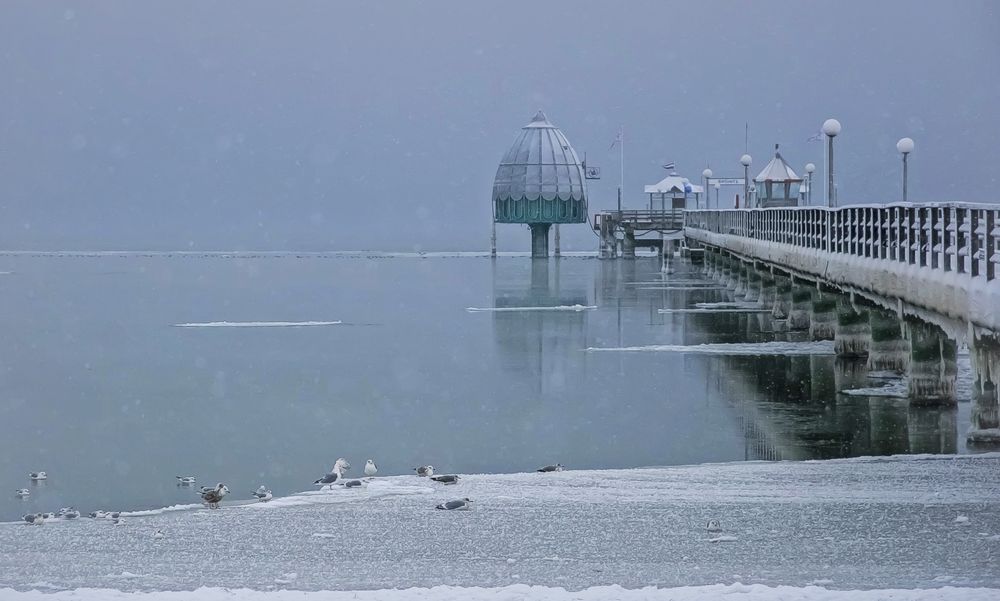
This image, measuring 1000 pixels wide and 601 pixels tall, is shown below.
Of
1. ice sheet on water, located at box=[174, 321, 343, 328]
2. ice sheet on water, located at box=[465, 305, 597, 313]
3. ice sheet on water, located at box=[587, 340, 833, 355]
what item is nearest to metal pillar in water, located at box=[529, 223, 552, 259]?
ice sheet on water, located at box=[465, 305, 597, 313]

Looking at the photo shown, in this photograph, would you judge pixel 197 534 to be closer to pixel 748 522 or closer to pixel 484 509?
pixel 484 509

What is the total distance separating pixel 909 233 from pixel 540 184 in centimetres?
8707

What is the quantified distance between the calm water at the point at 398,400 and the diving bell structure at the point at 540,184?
58.2m

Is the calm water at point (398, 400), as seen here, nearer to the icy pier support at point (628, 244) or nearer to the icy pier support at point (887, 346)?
the icy pier support at point (887, 346)

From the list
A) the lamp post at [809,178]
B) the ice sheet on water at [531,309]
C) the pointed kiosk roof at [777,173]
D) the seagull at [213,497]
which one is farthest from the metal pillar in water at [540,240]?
the seagull at [213,497]

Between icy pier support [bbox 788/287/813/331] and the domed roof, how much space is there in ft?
234

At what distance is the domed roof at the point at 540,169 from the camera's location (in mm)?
106125

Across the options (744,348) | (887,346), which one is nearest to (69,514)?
(887,346)

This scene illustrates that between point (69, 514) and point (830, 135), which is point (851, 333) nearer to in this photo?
point (830, 135)

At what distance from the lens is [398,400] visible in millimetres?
24297

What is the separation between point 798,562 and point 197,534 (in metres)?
4.73

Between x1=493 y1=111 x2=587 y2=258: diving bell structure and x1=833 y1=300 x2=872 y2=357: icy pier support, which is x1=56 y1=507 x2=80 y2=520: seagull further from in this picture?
x1=493 y1=111 x2=587 y2=258: diving bell structure

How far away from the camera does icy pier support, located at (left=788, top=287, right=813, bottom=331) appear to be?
114 feet

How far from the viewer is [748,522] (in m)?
11.7
